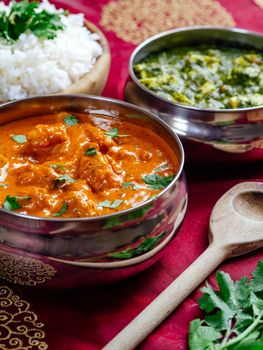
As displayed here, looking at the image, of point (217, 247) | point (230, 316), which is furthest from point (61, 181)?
point (230, 316)

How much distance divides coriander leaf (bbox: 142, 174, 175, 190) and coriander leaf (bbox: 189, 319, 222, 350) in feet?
1.76

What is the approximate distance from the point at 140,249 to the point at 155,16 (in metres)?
2.60

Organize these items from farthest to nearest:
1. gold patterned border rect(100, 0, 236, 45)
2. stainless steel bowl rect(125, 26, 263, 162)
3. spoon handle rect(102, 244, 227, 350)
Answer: gold patterned border rect(100, 0, 236, 45) < stainless steel bowl rect(125, 26, 263, 162) < spoon handle rect(102, 244, 227, 350)

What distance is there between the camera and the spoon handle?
2.26m

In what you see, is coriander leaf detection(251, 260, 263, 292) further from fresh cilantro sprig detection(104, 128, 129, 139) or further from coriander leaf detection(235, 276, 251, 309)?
fresh cilantro sprig detection(104, 128, 129, 139)

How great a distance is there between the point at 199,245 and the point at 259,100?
2.96 ft

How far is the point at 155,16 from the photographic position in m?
4.61

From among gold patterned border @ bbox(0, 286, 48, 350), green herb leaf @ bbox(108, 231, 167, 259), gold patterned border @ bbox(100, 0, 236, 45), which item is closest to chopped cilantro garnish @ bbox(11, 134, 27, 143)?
gold patterned border @ bbox(0, 286, 48, 350)

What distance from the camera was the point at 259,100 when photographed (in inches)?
131

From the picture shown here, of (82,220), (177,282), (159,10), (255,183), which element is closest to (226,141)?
(255,183)

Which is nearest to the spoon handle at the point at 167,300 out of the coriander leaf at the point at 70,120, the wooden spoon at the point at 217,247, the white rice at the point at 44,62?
the wooden spoon at the point at 217,247

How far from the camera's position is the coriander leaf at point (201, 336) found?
2.26 metres

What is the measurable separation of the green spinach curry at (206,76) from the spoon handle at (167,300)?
94 cm

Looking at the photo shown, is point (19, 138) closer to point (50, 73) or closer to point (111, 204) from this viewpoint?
point (111, 204)
